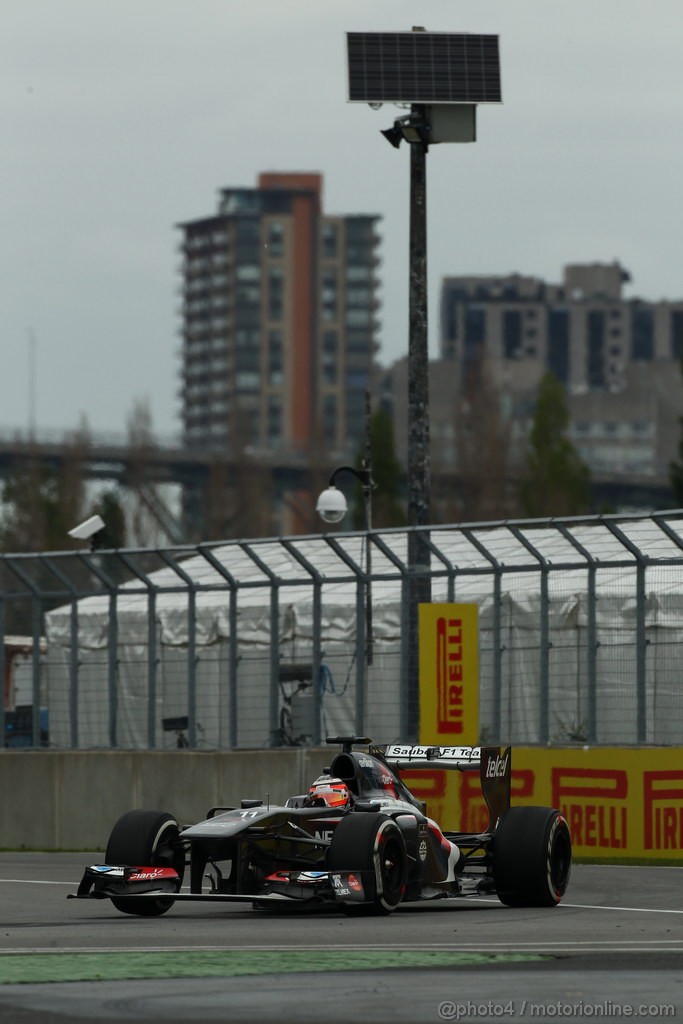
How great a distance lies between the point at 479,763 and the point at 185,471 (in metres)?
133

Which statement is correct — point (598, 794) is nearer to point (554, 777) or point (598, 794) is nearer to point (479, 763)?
point (554, 777)

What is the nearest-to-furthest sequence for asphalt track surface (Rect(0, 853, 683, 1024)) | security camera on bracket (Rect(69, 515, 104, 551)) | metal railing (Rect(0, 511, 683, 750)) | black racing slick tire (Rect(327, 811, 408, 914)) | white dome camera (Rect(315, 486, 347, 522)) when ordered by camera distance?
asphalt track surface (Rect(0, 853, 683, 1024)) → black racing slick tire (Rect(327, 811, 408, 914)) → metal railing (Rect(0, 511, 683, 750)) → security camera on bracket (Rect(69, 515, 104, 551)) → white dome camera (Rect(315, 486, 347, 522))

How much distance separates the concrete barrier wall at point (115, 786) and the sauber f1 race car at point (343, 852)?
8.25m

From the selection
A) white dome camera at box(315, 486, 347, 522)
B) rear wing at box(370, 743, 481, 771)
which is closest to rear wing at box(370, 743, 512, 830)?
rear wing at box(370, 743, 481, 771)

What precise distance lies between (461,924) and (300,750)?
10.1 metres

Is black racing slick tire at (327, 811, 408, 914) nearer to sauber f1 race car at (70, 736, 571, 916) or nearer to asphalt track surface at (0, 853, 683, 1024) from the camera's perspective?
sauber f1 race car at (70, 736, 571, 916)

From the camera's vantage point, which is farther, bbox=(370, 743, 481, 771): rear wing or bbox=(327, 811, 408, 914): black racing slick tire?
bbox=(370, 743, 481, 771): rear wing

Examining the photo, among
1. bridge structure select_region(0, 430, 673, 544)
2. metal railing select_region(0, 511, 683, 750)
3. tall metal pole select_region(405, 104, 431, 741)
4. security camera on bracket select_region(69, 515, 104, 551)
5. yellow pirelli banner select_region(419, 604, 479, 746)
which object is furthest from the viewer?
bridge structure select_region(0, 430, 673, 544)

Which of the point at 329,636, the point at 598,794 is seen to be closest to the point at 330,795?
the point at 598,794

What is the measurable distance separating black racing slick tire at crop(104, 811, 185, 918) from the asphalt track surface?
0.23 metres

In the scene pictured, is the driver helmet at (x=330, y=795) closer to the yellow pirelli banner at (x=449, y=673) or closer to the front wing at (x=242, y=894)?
the front wing at (x=242, y=894)

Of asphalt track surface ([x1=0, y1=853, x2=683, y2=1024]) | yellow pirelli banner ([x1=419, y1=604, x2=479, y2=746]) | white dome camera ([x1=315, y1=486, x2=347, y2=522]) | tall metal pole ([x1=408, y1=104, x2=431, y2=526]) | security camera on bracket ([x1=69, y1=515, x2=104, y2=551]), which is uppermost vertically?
tall metal pole ([x1=408, y1=104, x2=431, y2=526])

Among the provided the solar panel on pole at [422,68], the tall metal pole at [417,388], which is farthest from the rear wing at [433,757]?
the solar panel on pole at [422,68]

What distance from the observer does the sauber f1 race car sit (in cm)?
1360
